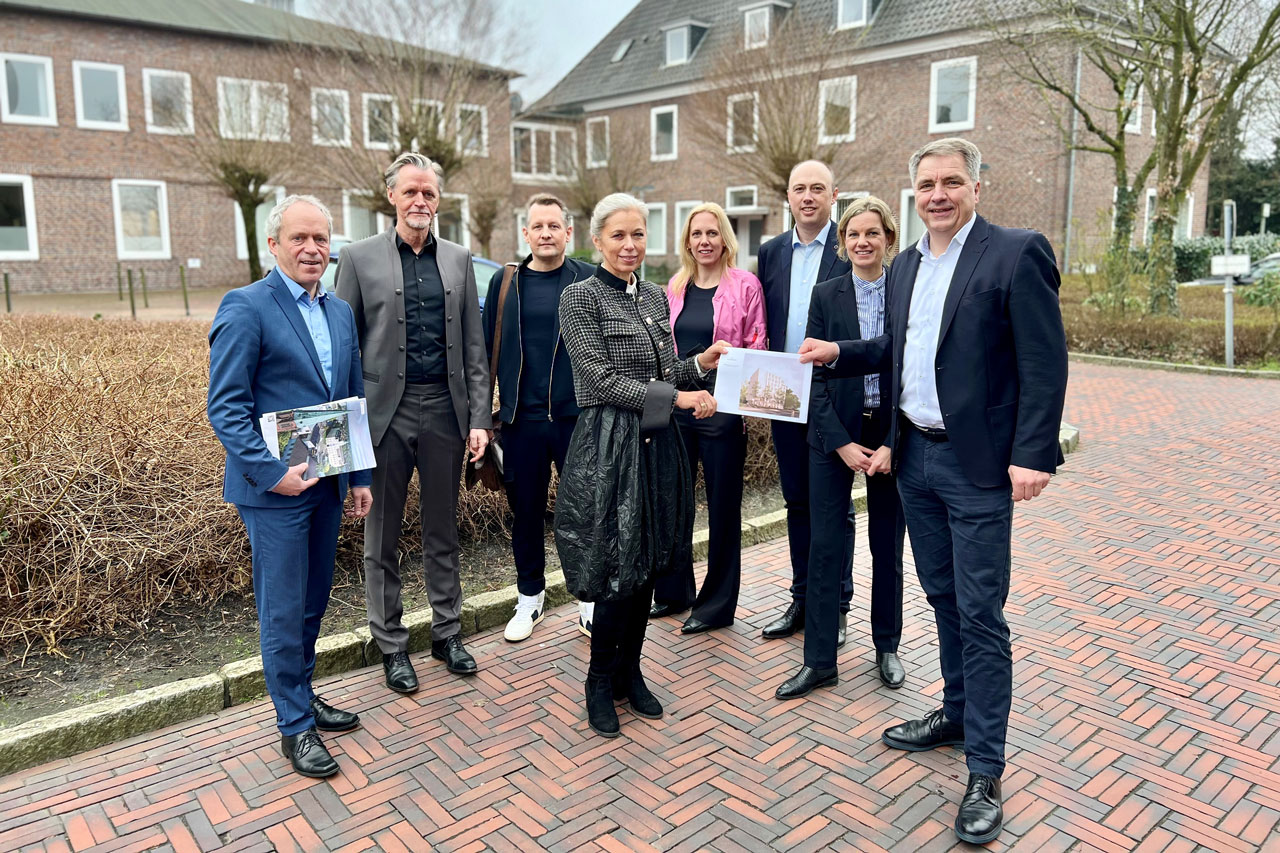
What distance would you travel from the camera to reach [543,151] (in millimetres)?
37125

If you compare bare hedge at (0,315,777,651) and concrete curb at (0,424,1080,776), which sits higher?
bare hedge at (0,315,777,651)

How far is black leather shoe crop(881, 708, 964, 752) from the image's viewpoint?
3650 mm

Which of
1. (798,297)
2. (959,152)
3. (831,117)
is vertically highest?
(831,117)

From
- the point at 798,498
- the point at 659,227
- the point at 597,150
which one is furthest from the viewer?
the point at 659,227

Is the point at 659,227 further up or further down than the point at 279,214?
further up

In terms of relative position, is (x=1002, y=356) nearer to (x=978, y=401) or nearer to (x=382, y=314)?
(x=978, y=401)

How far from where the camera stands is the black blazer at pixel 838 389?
4.11 m

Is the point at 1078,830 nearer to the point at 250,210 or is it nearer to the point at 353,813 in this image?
the point at 353,813

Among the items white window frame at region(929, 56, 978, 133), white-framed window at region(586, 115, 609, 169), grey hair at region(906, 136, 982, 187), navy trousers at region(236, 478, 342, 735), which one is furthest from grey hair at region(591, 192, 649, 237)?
white-framed window at region(586, 115, 609, 169)

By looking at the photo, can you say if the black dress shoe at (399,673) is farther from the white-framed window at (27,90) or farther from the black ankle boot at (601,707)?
the white-framed window at (27,90)

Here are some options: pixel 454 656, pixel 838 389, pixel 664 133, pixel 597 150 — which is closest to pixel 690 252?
pixel 838 389

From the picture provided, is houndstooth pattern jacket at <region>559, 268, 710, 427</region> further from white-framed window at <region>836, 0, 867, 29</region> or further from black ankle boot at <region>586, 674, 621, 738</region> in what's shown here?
white-framed window at <region>836, 0, 867, 29</region>

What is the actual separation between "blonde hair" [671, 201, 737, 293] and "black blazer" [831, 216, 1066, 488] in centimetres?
159

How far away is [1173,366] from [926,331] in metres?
13.3
